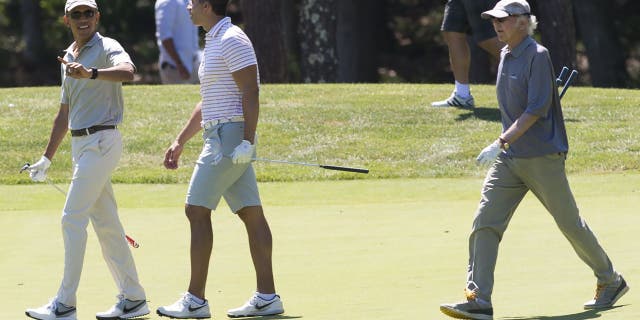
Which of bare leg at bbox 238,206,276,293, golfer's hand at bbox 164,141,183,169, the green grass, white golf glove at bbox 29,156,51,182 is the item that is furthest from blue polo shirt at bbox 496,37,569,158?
the green grass

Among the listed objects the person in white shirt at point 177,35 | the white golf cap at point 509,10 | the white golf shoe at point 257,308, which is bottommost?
the person in white shirt at point 177,35

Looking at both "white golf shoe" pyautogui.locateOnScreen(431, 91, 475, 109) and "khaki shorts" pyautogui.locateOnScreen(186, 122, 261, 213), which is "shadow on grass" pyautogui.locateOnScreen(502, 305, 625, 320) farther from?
"white golf shoe" pyautogui.locateOnScreen(431, 91, 475, 109)

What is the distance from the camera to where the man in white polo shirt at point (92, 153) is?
776cm

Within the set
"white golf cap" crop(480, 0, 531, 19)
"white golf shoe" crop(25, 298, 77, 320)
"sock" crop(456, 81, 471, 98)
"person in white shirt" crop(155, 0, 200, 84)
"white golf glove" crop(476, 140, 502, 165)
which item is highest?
"white golf cap" crop(480, 0, 531, 19)

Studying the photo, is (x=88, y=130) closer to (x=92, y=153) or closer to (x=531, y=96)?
(x=92, y=153)

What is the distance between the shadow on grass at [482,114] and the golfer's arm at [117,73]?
9629 mm

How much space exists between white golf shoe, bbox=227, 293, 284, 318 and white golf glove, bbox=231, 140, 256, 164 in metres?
0.73

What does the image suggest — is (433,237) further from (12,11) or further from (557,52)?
(12,11)

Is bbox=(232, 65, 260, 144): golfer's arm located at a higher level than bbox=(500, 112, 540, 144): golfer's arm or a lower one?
higher

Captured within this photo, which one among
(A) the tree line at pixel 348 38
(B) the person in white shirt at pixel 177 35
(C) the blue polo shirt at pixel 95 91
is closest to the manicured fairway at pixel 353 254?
(C) the blue polo shirt at pixel 95 91

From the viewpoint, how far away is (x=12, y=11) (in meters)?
38.7

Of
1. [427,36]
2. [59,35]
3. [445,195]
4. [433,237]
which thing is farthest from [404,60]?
[433,237]

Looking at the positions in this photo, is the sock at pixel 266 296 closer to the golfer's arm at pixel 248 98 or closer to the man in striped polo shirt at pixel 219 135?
the man in striped polo shirt at pixel 219 135

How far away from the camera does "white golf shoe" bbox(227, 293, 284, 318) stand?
7.73m
